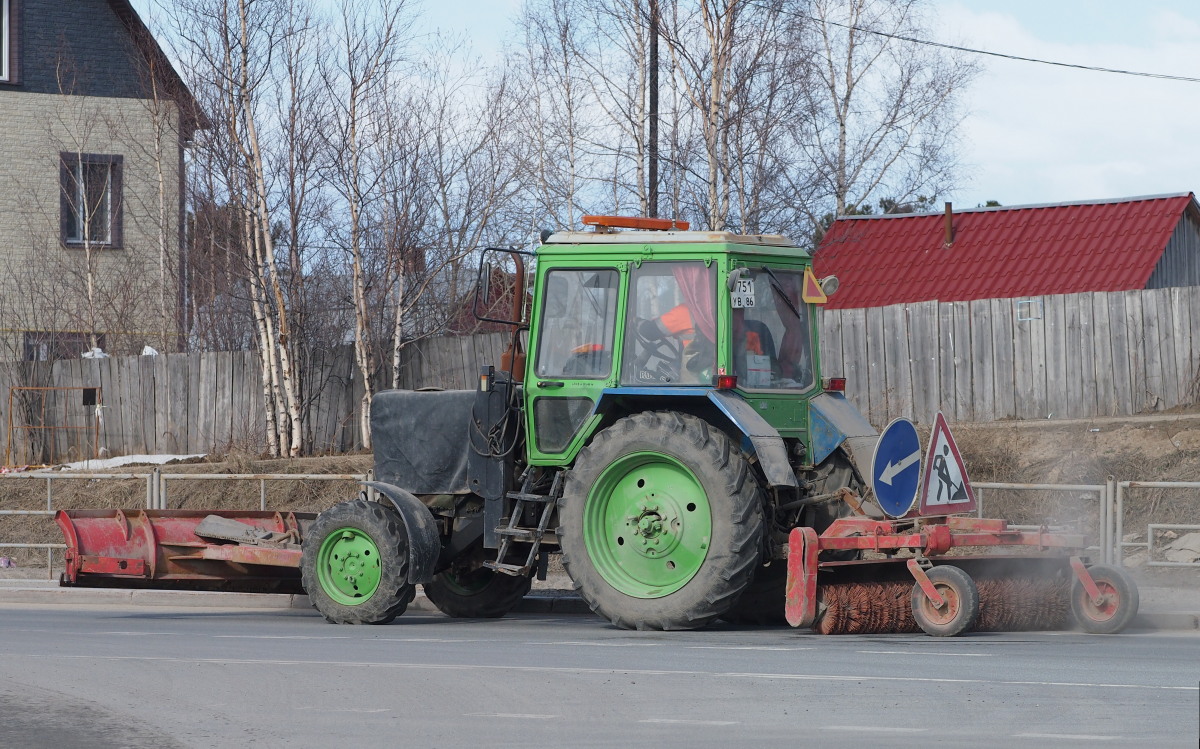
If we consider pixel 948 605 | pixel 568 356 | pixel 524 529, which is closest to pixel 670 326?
pixel 568 356

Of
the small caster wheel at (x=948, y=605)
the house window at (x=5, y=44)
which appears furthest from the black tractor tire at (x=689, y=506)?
the house window at (x=5, y=44)

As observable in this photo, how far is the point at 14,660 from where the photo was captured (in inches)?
378

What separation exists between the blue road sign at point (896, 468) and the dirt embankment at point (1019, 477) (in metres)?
4.99

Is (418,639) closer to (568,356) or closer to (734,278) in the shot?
(568,356)

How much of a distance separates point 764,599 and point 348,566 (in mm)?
3237

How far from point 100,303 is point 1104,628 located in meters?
25.3

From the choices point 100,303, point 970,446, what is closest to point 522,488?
point 970,446

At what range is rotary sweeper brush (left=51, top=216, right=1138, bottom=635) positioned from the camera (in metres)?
10.1

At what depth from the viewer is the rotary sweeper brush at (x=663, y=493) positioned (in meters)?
10.1

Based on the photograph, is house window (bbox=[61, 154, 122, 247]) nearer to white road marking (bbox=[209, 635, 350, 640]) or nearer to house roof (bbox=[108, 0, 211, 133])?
house roof (bbox=[108, 0, 211, 133])

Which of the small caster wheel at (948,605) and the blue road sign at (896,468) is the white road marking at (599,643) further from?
the blue road sign at (896,468)

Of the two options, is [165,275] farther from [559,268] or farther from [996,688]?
[996,688]

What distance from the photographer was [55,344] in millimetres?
30203

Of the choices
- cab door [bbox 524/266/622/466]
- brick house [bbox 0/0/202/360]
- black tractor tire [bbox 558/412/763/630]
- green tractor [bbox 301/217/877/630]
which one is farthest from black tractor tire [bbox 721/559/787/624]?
brick house [bbox 0/0/202/360]
